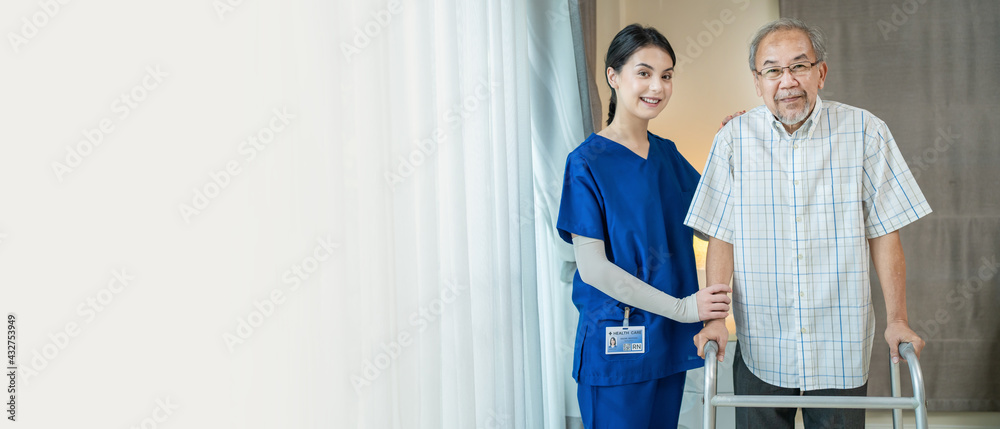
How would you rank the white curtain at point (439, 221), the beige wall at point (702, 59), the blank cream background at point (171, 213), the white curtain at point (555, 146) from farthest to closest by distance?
the beige wall at point (702, 59), the white curtain at point (555, 146), the white curtain at point (439, 221), the blank cream background at point (171, 213)

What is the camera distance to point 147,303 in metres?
0.73

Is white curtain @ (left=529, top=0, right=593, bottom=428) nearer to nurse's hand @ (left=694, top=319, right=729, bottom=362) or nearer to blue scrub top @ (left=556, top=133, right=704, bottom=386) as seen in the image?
blue scrub top @ (left=556, top=133, right=704, bottom=386)

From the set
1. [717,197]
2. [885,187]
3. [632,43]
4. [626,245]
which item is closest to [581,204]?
[626,245]

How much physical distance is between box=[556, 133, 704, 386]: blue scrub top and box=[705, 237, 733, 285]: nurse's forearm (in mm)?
136

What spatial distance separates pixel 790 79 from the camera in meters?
1.42

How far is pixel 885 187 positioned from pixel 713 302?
0.41 m

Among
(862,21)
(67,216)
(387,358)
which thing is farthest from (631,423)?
(862,21)

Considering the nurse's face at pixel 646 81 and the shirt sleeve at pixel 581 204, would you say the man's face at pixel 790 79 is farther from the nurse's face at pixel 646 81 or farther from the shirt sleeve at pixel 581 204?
the shirt sleeve at pixel 581 204

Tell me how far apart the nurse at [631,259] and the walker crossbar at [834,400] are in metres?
0.27

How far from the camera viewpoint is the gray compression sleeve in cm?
154

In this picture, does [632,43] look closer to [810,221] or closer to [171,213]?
[810,221]

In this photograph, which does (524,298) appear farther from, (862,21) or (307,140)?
(862,21)

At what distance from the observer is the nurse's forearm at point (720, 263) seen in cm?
155

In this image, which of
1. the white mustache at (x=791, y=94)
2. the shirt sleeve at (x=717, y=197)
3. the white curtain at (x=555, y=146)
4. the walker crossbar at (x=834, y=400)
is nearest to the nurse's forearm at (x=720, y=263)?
the shirt sleeve at (x=717, y=197)
